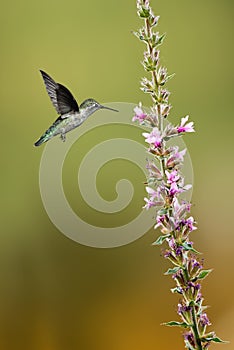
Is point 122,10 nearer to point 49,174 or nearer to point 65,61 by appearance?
point 65,61

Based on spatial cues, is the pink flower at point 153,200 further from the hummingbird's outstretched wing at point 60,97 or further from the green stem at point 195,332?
the hummingbird's outstretched wing at point 60,97

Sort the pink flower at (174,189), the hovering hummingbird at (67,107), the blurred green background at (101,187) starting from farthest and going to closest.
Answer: the blurred green background at (101,187), the hovering hummingbird at (67,107), the pink flower at (174,189)

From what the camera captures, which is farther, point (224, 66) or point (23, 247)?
point (224, 66)

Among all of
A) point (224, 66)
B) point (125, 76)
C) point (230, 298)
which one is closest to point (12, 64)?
point (125, 76)

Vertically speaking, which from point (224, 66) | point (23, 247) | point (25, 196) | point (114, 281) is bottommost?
point (114, 281)

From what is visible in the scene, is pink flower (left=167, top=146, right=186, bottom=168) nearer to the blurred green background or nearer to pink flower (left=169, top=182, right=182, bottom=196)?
pink flower (left=169, top=182, right=182, bottom=196)

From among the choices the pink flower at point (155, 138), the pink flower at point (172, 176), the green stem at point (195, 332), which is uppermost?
the pink flower at point (155, 138)

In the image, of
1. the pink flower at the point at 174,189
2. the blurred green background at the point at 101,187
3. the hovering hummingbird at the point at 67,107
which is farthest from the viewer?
the blurred green background at the point at 101,187

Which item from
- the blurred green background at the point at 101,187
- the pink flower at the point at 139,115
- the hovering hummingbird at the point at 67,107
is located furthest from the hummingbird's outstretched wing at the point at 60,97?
the blurred green background at the point at 101,187
